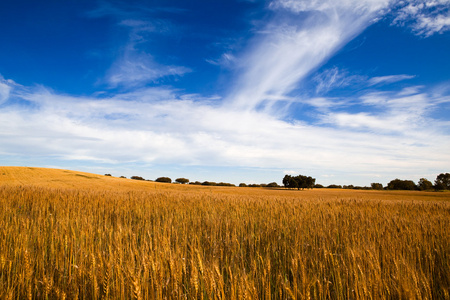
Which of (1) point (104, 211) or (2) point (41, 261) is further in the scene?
(1) point (104, 211)

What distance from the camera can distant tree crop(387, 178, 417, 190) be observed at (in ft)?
230

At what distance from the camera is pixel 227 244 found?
11.0 ft

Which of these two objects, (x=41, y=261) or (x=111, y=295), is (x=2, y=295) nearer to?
(x=41, y=261)

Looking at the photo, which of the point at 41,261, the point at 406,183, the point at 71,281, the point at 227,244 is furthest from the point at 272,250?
the point at 406,183

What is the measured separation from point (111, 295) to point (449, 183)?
307 feet

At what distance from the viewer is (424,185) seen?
71188 millimetres

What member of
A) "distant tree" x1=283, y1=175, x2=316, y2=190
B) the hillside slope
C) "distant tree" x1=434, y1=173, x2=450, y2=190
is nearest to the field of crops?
the hillside slope

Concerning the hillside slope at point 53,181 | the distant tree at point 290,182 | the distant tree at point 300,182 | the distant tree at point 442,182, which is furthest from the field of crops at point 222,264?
the distant tree at point 442,182

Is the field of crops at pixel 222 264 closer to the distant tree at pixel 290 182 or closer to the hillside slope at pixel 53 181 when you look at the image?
the hillside slope at pixel 53 181

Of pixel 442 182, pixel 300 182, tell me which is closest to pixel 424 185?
pixel 442 182

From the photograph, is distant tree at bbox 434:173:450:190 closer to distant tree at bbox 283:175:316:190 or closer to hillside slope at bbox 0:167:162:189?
distant tree at bbox 283:175:316:190

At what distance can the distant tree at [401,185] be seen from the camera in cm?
7016

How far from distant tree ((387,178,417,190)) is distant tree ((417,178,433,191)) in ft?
5.23

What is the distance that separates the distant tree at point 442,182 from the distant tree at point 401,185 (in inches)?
210
